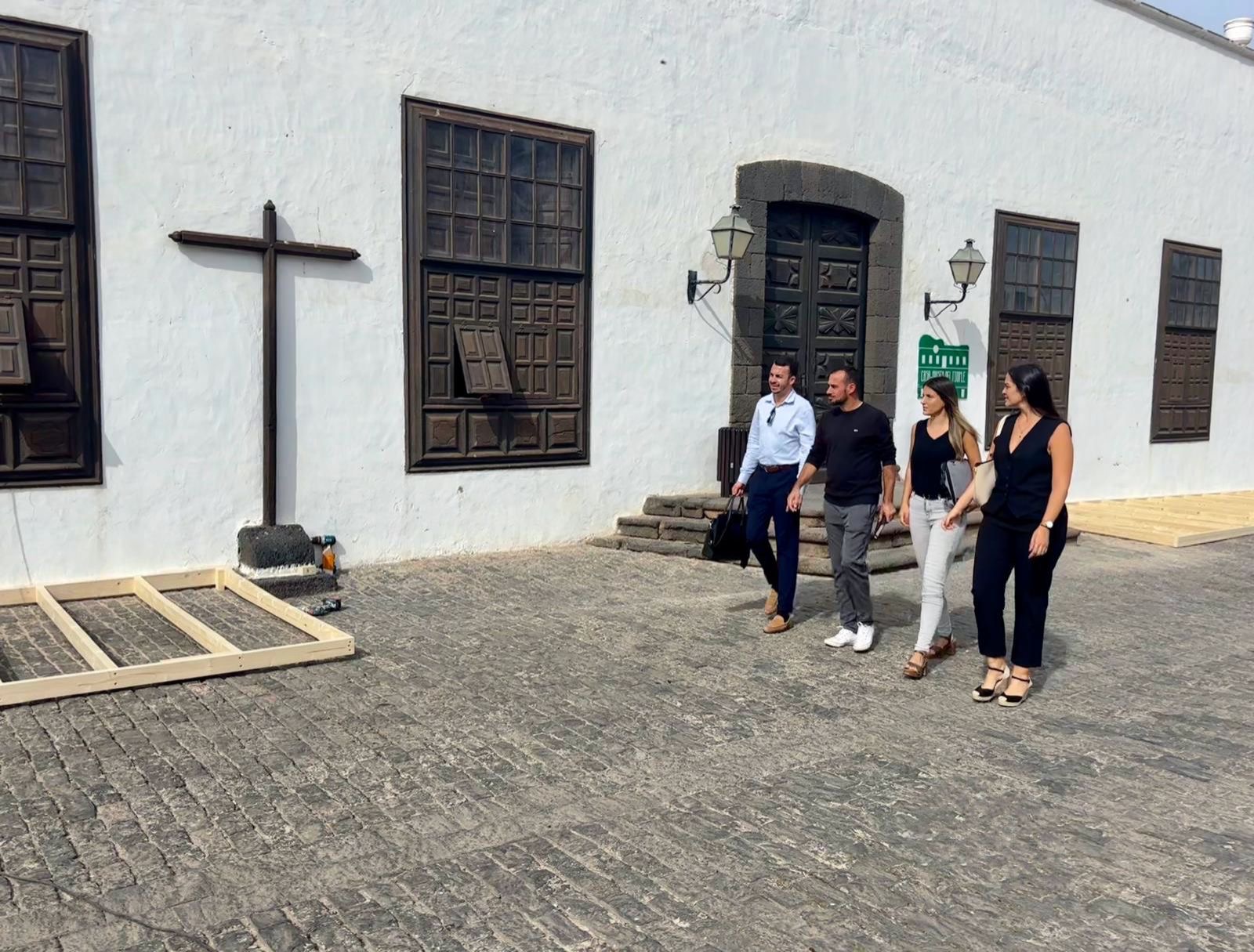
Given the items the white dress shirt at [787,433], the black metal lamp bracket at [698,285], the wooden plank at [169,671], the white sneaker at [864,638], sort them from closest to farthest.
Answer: the wooden plank at [169,671], the white sneaker at [864,638], the white dress shirt at [787,433], the black metal lamp bracket at [698,285]

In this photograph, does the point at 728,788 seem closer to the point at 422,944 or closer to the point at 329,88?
the point at 422,944

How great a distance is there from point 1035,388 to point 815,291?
651 cm

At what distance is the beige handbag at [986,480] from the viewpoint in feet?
18.5

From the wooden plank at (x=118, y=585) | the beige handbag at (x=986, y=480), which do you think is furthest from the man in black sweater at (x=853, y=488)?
the wooden plank at (x=118, y=585)

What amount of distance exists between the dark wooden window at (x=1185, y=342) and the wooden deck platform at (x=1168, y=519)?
4.15ft

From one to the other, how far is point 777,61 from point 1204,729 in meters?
8.13

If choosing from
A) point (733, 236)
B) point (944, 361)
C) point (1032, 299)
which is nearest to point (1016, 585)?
point (733, 236)

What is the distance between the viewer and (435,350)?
913cm

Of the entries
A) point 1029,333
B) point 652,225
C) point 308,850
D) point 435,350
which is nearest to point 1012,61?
point 1029,333

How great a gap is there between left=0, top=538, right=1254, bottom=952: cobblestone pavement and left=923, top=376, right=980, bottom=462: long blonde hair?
4.40ft

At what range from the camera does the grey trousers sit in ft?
21.4

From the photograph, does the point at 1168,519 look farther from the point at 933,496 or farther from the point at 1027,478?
the point at 1027,478

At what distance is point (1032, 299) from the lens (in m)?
13.7

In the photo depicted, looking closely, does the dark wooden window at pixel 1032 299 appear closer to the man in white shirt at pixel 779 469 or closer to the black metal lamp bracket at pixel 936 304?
the black metal lamp bracket at pixel 936 304
